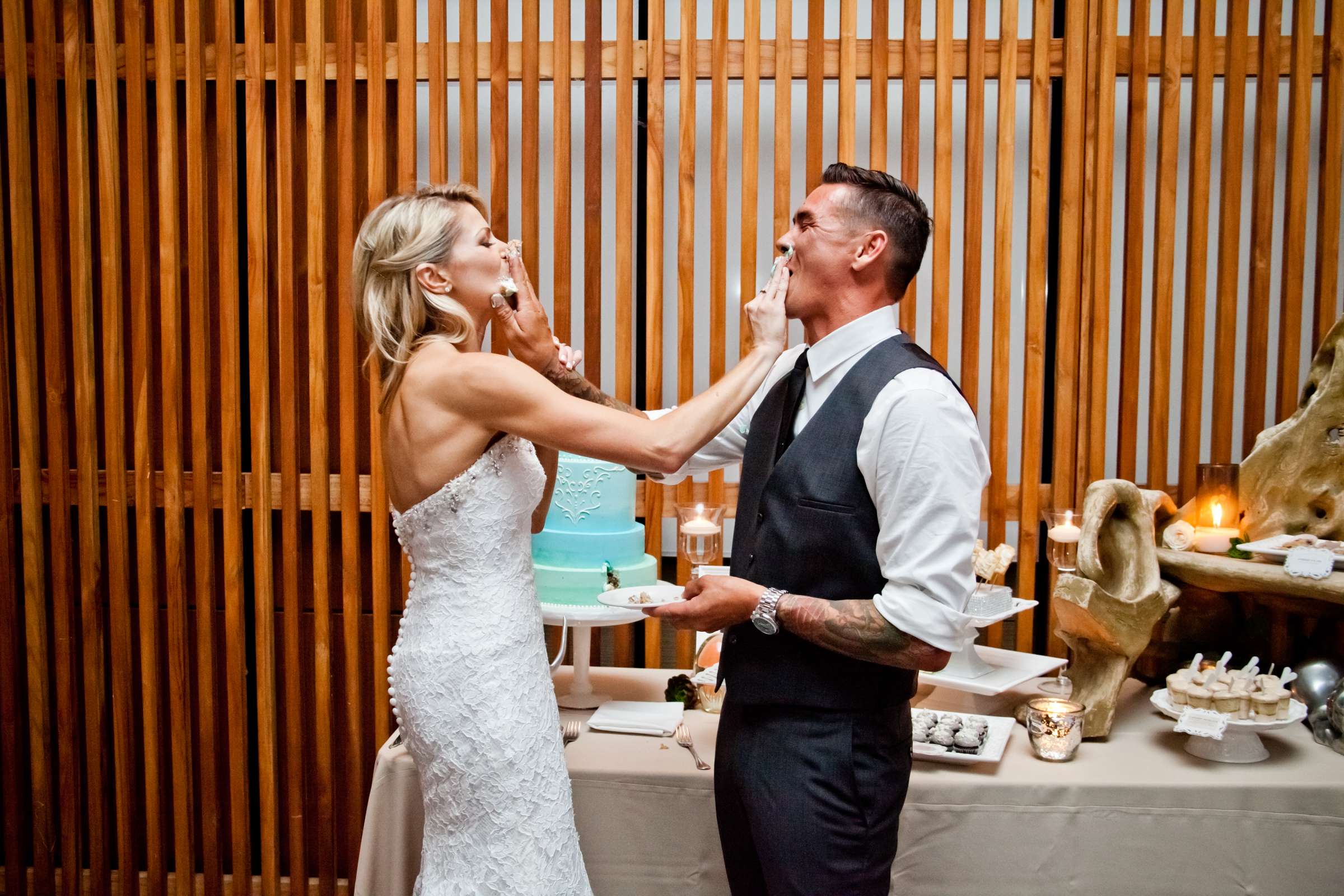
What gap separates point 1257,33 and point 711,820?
9.58 ft

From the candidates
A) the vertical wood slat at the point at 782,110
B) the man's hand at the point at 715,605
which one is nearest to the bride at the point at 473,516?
the man's hand at the point at 715,605

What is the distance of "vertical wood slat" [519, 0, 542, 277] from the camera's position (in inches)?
129

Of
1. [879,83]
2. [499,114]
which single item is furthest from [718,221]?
[499,114]

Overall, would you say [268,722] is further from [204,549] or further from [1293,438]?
[1293,438]

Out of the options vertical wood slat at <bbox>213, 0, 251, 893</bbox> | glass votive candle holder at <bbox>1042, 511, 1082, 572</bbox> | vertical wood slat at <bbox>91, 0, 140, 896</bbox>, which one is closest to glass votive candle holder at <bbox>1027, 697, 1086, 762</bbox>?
glass votive candle holder at <bbox>1042, 511, 1082, 572</bbox>

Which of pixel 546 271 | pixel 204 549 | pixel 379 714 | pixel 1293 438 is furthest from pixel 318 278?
pixel 1293 438

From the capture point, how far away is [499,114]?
3277mm

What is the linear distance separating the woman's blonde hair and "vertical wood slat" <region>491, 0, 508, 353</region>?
1.29 meters

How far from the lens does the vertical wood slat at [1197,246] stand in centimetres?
319

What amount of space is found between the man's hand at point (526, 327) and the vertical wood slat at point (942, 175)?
141cm

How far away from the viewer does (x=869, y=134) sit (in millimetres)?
3369

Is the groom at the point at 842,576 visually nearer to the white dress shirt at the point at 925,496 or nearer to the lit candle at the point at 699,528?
the white dress shirt at the point at 925,496

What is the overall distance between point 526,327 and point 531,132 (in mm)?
1348

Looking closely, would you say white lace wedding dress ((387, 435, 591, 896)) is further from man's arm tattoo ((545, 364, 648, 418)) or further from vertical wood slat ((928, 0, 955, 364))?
vertical wood slat ((928, 0, 955, 364))
